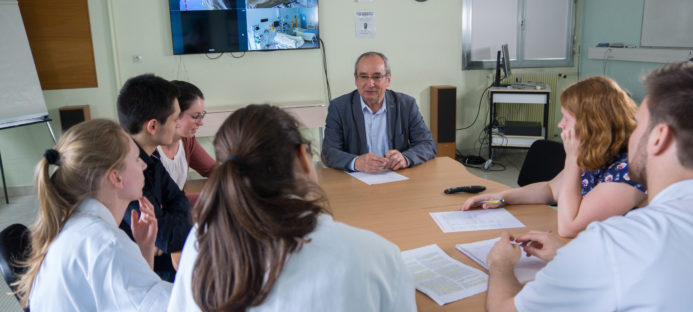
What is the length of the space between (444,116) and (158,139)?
148 inches

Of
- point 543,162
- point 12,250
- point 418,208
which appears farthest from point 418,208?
point 12,250

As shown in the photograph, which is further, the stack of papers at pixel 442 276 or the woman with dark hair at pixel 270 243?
the stack of papers at pixel 442 276

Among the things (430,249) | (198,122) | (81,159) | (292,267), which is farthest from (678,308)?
(198,122)

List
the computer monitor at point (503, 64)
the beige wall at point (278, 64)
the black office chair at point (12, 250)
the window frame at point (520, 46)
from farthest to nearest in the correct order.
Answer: the window frame at point (520, 46) → the computer monitor at point (503, 64) → the beige wall at point (278, 64) → the black office chair at point (12, 250)

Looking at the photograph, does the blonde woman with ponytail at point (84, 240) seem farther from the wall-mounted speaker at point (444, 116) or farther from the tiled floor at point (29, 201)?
the wall-mounted speaker at point (444, 116)

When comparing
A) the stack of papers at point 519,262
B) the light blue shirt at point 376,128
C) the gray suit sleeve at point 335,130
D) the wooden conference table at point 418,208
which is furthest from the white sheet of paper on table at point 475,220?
the light blue shirt at point 376,128

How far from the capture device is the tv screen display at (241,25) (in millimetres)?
4730

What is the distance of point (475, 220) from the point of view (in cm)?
176

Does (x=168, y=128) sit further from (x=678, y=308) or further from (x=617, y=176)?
(x=678, y=308)

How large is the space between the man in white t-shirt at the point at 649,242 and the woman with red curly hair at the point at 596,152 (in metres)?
0.53

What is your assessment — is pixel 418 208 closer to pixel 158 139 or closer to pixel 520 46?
pixel 158 139

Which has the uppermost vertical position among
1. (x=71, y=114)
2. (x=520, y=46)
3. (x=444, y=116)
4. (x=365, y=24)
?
(x=365, y=24)

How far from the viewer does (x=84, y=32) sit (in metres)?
4.61

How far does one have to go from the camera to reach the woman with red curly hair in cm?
154
